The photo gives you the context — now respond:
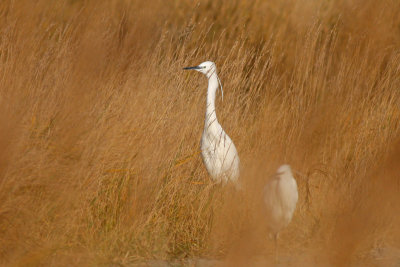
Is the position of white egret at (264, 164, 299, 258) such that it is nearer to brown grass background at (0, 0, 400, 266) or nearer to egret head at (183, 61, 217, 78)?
brown grass background at (0, 0, 400, 266)

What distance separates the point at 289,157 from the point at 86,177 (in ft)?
2.87

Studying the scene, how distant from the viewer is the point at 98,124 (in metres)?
3.14

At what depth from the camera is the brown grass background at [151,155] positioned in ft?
8.02

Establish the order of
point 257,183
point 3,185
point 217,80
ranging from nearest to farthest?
point 257,183 → point 3,185 → point 217,80

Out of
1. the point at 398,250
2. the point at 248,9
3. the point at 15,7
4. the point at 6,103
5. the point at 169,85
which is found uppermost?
the point at 248,9

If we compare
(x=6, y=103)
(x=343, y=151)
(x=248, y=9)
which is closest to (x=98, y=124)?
(x=6, y=103)

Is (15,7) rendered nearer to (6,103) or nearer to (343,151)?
(6,103)

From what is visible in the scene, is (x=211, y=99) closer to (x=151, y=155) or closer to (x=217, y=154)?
(x=217, y=154)

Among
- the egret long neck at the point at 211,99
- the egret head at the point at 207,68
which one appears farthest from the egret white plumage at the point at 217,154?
the egret head at the point at 207,68

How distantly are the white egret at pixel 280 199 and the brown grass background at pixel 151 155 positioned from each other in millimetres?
77

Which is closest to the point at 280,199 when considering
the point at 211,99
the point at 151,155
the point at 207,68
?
the point at 151,155

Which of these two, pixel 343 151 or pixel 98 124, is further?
pixel 343 151

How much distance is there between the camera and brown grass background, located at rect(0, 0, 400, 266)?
2.45 metres

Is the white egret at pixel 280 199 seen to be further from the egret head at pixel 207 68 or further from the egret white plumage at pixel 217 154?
the egret head at pixel 207 68
